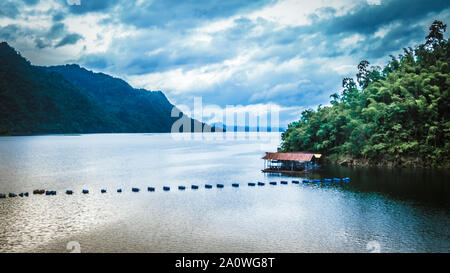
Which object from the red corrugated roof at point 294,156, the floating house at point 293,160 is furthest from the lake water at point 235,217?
the floating house at point 293,160

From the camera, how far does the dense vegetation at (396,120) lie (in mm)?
47906

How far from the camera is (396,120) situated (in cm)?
5128

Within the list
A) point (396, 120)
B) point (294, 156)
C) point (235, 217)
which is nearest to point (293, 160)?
point (294, 156)

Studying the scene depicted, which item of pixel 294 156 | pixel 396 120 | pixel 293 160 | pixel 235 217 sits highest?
pixel 396 120

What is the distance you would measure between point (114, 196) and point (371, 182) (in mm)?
29534

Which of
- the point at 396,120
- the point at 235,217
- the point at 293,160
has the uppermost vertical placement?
the point at 396,120

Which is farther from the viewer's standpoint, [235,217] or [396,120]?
[396,120]

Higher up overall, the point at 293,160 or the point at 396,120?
the point at 396,120

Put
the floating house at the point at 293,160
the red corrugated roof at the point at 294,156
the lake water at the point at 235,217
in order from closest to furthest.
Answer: the lake water at the point at 235,217
the red corrugated roof at the point at 294,156
the floating house at the point at 293,160

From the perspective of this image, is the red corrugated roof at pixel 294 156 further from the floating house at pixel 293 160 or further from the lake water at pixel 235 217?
the lake water at pixel 235 217

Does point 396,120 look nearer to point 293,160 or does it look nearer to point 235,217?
point 293,160

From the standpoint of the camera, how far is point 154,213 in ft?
87.6
